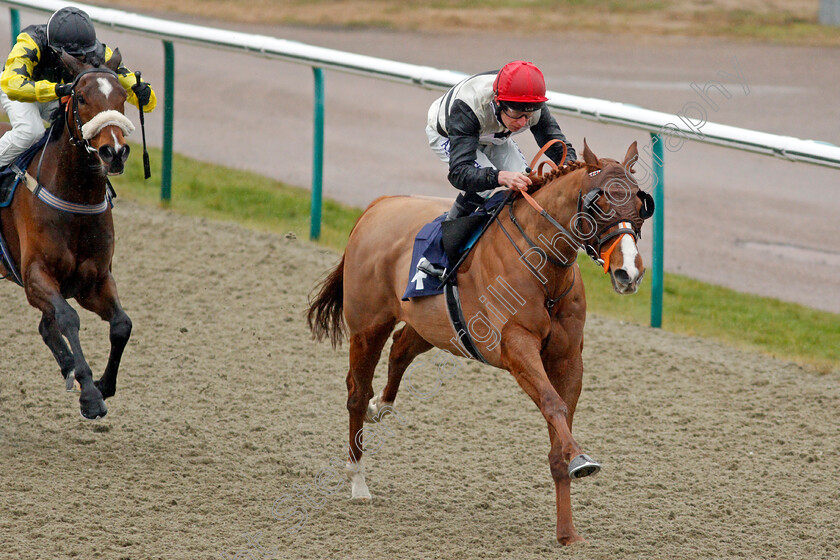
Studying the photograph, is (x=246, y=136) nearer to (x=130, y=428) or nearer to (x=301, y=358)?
(x=301, y=358)

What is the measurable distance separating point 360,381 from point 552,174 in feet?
5.01

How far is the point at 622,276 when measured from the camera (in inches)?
163

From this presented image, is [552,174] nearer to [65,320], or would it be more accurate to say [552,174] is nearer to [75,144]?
[75,144]

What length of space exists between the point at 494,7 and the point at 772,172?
24.2ft

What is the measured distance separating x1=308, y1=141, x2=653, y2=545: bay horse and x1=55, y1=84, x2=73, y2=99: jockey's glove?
1.54 metres

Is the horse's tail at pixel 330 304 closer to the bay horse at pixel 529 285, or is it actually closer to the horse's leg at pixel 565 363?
the bay horse at pixel 529 285

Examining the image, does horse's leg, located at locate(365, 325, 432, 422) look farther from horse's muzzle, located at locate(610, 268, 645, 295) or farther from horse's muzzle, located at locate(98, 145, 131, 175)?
horse's muzzle, located at locate(610, 268, 645, 295)

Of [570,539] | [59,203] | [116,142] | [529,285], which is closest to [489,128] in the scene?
[529,285]

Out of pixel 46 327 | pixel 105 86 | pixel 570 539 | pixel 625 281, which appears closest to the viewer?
pixel 625 281

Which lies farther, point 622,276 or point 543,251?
point 543,251

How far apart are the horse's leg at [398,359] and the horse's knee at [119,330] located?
1.30m

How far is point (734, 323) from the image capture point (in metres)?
8.12

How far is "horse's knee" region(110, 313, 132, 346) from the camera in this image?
5.66 m

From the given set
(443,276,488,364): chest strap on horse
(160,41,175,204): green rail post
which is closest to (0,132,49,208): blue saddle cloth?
(443,276,488,364): chest strap on horse
